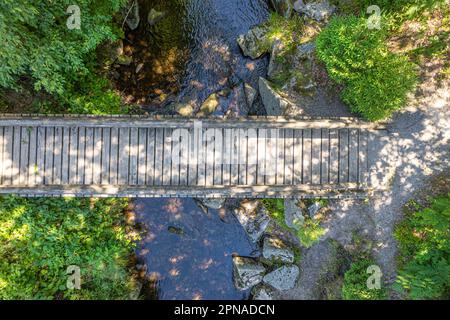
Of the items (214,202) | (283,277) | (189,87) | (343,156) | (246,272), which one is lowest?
(283,277)

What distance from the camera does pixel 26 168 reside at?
14508mm

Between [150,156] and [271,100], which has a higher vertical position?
[271,100]

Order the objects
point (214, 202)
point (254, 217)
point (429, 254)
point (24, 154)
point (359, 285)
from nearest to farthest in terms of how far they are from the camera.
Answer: point (429, 254) < point (24, 154) < point (359, 285) < point (214, 202) < point (254, 217)

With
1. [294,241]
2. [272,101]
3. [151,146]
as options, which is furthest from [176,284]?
[272,101]

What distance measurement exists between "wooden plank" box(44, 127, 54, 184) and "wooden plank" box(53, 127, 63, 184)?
0.14 metres

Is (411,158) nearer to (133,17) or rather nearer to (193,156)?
(193,156)

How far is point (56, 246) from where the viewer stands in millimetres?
15102

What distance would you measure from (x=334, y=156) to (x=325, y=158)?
44 cm

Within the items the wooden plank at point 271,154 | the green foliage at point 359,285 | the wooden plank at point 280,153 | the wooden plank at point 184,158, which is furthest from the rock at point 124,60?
the green foliage at point 359,285

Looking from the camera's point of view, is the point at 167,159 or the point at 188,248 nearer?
the point at 167,159

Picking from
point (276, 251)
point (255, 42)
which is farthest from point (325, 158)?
point (255, 42)

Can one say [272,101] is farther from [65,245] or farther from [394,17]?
[65,245]

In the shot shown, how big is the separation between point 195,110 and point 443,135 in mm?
12470
